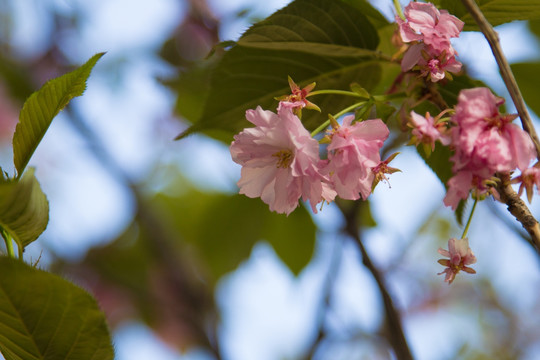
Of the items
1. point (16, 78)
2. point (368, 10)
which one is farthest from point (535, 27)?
point (16, 78)

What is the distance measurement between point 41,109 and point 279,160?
209mm

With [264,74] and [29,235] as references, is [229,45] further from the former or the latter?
[29,235]

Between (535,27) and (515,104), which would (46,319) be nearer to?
(515,104)

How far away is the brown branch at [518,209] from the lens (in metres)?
0.39

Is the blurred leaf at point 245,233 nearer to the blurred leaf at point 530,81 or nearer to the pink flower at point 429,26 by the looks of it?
the blurred leaf at point 530,81

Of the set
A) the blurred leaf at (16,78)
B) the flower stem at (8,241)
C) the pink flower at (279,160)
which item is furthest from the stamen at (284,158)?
the blurred leaf at (16,78)

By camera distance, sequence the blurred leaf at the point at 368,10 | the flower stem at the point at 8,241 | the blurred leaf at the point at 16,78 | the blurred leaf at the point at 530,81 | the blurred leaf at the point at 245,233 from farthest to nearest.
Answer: the blurred leaf at the point at 16,78, the blurred leaf at the point at 245,233, the blurred leaf at the point at 530,81, the blurred leaf at the point at 368,10, the flower stem at the point at 8,241

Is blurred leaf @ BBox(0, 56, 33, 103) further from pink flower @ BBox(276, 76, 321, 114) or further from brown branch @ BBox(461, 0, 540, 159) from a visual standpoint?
brown branch @ BBox(461, 0, 540, 159)

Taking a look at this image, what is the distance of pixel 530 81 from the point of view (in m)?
0.90

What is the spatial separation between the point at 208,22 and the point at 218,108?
Result: 0.88 m

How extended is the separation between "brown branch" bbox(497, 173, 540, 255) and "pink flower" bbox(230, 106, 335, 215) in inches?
5.6

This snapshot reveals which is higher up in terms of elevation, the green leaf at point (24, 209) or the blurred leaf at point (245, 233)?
the green leaf at point (24, 209)

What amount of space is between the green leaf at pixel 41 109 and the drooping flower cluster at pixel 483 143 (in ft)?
1.02

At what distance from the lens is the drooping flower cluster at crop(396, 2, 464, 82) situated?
491 millimetres
